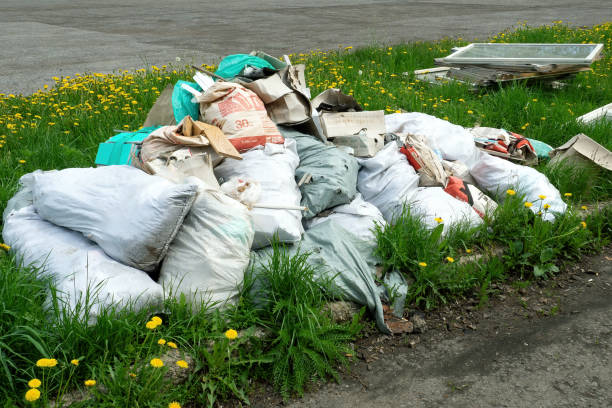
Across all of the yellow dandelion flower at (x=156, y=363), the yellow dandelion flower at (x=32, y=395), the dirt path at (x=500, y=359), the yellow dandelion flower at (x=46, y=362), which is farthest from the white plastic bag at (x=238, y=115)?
the yellow dandelion flower at (x=32, y=395)

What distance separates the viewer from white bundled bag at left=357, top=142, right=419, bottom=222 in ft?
11.3

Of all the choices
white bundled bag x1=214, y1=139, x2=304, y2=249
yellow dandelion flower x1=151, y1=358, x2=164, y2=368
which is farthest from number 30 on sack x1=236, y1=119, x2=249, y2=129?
yellow dandelion flower x1=151, y1=358, x2=164, y2=368

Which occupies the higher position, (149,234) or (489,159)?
(149,234)

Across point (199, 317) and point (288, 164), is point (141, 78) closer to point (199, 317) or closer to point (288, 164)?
point (288, 164)

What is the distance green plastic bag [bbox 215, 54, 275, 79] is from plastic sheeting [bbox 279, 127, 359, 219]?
83cm

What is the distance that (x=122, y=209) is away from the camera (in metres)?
2.49

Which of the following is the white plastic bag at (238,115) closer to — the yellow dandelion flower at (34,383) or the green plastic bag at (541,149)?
the yellow dandelion flower at (34,383)

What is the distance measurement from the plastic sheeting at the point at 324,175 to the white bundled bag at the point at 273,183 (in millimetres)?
67

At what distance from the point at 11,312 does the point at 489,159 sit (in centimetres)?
296

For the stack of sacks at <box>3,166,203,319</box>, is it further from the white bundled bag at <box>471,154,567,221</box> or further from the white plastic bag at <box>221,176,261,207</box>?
the white bundled bag at <box>471,154,567,221</box>

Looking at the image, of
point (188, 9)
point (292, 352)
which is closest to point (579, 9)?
point (188, 9)

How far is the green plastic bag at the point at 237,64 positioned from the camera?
4.16 m

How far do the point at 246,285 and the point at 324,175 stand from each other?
2.97 ft

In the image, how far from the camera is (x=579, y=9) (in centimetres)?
1575
